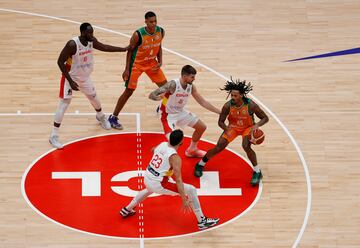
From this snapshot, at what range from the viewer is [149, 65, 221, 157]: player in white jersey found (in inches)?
569

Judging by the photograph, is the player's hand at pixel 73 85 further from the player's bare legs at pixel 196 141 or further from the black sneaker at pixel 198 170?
the black sneaker at pixel 198 170

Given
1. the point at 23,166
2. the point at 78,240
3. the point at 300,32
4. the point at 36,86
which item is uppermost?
the point at 300,32

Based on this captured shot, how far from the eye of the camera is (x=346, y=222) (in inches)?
555

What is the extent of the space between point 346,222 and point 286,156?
1.73 meters

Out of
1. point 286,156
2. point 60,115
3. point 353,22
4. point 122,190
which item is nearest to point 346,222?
point 286,156

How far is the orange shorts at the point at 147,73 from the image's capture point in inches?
612

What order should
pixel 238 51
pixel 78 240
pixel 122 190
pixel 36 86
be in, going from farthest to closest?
1. pixel 238 51
2. pixel 36 86
3. pixel 122 190
4. pixel 78 240

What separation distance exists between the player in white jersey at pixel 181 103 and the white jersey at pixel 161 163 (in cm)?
140

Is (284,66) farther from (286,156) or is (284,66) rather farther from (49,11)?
(49,11)

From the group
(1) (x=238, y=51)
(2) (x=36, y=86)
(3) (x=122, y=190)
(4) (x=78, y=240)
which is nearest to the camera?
(4) (x=78, y=240)

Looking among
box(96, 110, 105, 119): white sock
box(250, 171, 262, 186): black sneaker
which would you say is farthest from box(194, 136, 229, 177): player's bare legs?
box(96, 110, 105, 119): white sock

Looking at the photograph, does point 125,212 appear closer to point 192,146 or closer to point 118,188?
point 118,188

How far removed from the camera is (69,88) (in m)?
14.9

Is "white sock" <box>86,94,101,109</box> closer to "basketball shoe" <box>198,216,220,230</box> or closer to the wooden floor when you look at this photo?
the wooden floor
